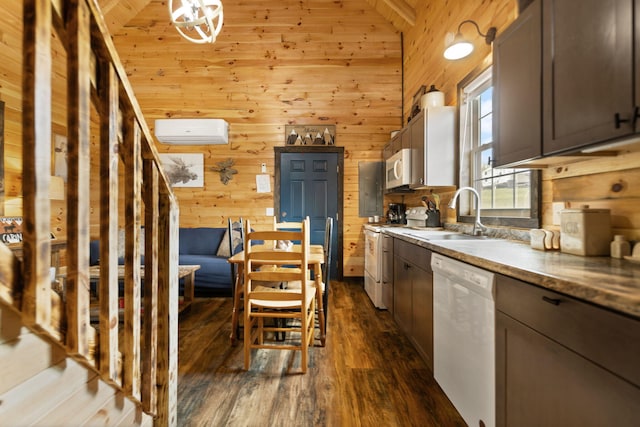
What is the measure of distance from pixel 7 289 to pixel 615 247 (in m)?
2.02

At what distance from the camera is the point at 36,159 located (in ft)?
2.45

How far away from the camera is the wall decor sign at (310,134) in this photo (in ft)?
15.6

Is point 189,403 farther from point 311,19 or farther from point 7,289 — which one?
point 311,19

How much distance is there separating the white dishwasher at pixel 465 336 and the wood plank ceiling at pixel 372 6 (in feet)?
12.7

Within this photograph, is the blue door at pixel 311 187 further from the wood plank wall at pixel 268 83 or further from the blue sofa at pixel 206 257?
the blue sofa at pixel 206 257

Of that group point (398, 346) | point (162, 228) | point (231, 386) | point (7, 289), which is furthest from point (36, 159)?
point (398, 346)

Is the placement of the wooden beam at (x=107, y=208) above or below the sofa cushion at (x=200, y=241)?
above

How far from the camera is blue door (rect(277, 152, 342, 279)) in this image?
4.79 metres

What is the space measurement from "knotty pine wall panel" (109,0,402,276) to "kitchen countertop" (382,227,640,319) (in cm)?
345

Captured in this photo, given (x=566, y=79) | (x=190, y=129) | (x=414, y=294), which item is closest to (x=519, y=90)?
(x=566, y=79)

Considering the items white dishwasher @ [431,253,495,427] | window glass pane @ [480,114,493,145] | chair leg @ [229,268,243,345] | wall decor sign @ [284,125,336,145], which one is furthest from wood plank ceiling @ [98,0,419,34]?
chair leg @ [229,268,243,345]

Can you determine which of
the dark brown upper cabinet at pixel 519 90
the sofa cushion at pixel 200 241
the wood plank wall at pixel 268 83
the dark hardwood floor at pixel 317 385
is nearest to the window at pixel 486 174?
the dark brown upper cabinet at pixel 519 90

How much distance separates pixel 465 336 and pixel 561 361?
56 centimetres

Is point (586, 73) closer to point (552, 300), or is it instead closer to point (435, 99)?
point (552, 300)
